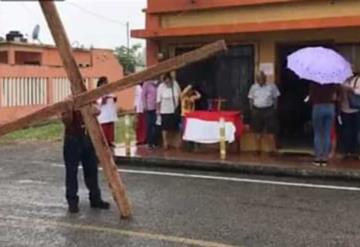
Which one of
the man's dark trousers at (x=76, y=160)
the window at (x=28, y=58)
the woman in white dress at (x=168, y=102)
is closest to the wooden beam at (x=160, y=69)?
the man's dark trousers at (x=76, y=160)

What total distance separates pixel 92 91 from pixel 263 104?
249 inches

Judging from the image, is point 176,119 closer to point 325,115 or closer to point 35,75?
point 325,115

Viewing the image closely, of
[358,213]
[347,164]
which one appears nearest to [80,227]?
[358,213]

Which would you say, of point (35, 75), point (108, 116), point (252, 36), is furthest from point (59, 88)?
point (252, 36)

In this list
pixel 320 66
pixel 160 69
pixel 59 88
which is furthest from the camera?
pixel 59 88

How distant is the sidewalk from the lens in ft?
37.9

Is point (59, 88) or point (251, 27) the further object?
point (59, 88)

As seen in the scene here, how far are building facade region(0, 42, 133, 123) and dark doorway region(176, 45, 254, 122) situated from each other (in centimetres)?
746

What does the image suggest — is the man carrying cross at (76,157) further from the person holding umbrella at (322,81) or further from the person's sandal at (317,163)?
the person's sandal at (317,163)

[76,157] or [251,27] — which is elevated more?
[251,27]

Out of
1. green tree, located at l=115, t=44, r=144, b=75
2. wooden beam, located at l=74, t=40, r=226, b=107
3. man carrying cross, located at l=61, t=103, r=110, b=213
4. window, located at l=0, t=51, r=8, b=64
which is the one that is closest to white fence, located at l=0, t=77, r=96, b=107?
window, located at l=0, t=51, r=8, b=64

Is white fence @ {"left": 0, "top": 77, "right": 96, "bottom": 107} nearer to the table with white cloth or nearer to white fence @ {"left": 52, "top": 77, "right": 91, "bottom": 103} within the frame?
white fence @ {"left": 52, "top": 77, "right": 91, "bottom": 103}

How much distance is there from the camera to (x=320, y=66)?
1165 centimetres

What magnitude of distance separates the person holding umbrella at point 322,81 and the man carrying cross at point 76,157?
4460 millimetres
